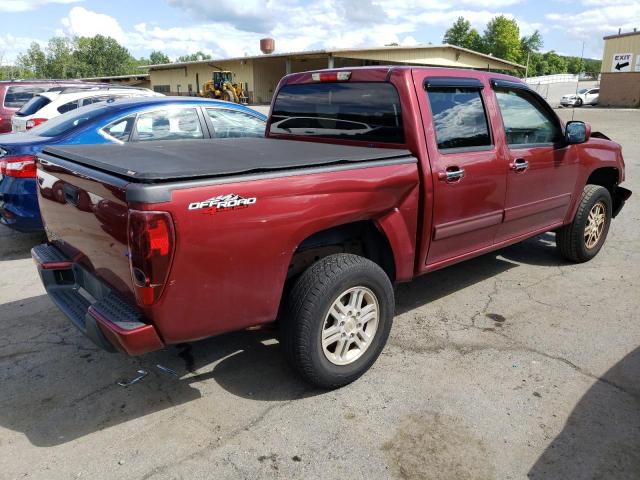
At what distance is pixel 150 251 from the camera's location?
2352 mm

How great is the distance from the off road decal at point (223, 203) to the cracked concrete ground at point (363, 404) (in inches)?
49.7

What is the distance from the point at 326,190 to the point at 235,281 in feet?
2.33

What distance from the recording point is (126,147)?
3.65 metres

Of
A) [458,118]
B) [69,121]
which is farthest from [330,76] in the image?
[69,121]

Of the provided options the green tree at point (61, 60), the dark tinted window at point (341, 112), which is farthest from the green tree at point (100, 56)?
the dark tinted window at point (341, 112)

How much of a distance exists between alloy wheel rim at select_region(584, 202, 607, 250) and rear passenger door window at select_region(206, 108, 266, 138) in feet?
13.0

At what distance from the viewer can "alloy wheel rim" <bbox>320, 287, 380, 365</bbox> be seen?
10.3 ft

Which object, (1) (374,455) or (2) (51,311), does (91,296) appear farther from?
(1) (374,455)

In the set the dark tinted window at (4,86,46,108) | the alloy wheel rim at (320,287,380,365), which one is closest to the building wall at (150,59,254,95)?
the dark tinted window at (4,86,46,108)

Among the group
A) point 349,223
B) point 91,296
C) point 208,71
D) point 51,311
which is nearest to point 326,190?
point 349,223

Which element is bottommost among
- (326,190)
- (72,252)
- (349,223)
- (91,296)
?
(91,296)

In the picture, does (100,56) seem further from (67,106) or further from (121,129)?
(121,129)

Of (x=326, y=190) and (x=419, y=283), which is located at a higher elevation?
(x=326, y=190)

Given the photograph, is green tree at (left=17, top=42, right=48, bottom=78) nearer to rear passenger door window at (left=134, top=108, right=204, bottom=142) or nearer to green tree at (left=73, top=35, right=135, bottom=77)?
green tree at (left=73, top=35, right=135, bottom=77)
